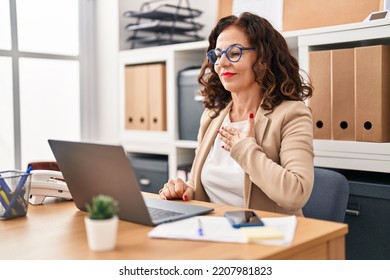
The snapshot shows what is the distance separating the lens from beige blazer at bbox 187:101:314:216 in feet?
4.76

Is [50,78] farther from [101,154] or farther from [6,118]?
[101,154]

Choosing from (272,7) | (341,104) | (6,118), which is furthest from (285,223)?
(6,118)

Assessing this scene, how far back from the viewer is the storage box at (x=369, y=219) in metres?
1.85

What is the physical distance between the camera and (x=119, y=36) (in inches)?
117

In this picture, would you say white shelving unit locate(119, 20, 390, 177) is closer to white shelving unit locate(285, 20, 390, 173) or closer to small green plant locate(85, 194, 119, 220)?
white shelving unit locate(285, 20, 390, 173)

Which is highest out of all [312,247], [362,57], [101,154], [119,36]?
[119,36]

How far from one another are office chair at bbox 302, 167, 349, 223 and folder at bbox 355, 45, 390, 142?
0.39m

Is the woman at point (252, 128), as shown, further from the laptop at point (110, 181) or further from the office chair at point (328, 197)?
the laptop at point (110, 181)

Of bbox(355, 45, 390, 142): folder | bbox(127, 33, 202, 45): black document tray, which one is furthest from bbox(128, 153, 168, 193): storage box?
bbox(355, 45, 390, 142): folder

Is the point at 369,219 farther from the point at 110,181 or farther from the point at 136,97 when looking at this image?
the point at 136,97

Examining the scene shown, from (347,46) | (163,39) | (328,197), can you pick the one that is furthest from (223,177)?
(163,39)

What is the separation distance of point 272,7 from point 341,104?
0.64 meters

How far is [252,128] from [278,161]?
5.8 inches

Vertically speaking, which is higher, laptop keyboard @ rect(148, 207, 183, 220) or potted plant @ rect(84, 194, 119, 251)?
potted plant @ rect(84, 194, 119, 251)
